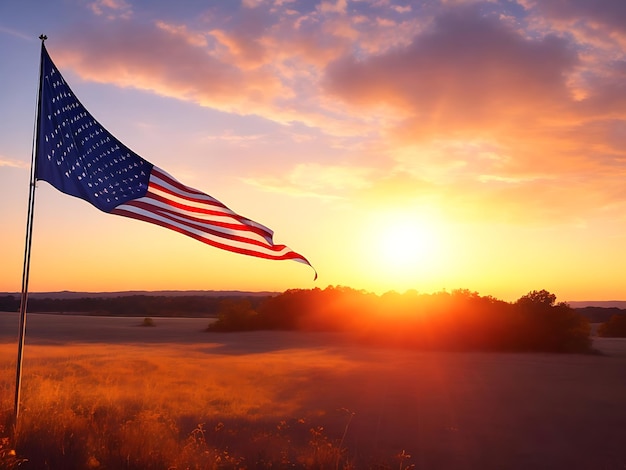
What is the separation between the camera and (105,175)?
32.5ft

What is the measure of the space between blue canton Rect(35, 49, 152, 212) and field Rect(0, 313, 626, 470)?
3743 mm

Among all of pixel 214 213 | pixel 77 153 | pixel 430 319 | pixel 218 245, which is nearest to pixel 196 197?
pixel 214 213

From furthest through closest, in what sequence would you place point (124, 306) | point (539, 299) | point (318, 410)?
point (124, 306) → point (539, 299) → point (318, 410)

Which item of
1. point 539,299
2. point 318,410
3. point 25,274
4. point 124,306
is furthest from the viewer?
point 124,306

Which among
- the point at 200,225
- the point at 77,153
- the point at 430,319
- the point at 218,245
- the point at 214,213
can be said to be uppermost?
the point at 77,153

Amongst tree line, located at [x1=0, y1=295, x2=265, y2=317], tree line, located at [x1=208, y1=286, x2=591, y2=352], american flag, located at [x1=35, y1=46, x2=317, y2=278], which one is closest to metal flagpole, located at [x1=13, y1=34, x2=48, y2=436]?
american flag, located at [x1=35, y1=46, x2=317, y2=278]

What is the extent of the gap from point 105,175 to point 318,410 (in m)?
6.90

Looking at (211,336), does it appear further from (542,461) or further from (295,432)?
(542,461)

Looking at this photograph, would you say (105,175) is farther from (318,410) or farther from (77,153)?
(318,410)

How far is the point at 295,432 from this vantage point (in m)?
11.5

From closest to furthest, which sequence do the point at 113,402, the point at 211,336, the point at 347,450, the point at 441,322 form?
1. the point at 347,450
2. the point at 113,402
3. the point at 441,322
4. the point at 211,336

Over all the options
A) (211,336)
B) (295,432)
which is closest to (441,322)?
(211,336)

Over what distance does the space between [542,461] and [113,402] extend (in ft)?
27.3

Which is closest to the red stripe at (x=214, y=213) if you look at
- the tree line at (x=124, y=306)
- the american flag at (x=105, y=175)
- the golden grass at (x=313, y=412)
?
the american flag at (x=105, y=175)
